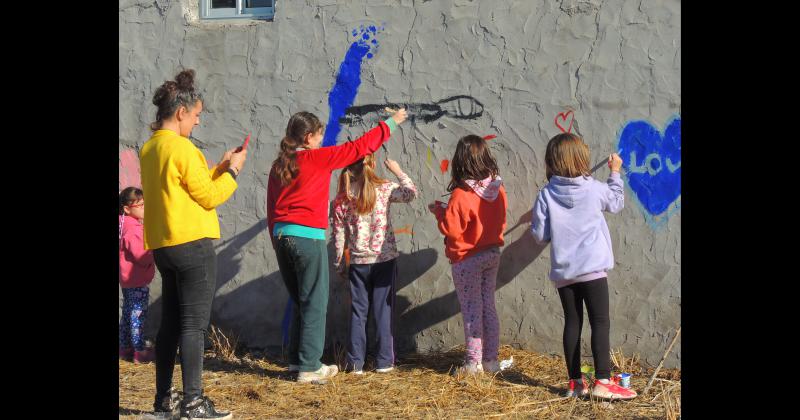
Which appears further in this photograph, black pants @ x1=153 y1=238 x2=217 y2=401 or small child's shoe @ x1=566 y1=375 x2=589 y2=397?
small child's shoe @ x1=566 y1=375 x2=589 y2=397

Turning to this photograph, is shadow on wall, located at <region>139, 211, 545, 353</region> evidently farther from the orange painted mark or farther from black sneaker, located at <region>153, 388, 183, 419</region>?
black sneaker, located at <region>153, 388, 183, 419</region>

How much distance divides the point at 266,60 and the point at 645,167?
2.54 m

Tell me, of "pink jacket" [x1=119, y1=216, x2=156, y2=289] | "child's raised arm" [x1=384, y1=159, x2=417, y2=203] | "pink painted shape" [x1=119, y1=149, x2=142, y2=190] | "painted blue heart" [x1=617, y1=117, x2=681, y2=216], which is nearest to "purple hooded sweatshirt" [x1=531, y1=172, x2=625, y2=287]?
"painted blue heart" [x1=617, y1=117, x2=681, y2=216]

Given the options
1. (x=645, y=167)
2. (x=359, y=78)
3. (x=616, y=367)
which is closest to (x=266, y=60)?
(x=359, y=78)

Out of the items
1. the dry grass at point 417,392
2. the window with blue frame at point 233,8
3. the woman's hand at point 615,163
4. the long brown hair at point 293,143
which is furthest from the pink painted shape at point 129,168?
the woman's hand at point 615,163

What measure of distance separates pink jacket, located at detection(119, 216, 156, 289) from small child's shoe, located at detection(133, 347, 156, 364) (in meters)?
0.44

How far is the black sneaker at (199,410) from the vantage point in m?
3.99

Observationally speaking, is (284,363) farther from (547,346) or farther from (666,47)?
(666,47)

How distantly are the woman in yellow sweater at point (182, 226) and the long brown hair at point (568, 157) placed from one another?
1721mm

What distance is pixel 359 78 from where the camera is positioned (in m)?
5.51

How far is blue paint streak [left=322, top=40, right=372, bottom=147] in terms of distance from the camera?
5.51 meters

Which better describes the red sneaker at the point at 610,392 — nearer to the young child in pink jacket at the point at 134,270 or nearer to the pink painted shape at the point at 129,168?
the young child in pink jacket at the point at 134,270

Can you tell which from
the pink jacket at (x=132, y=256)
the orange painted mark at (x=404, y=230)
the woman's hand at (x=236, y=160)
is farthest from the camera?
the pink jacket at (x=132, y=256)

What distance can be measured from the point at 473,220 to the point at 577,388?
113 centimetres
